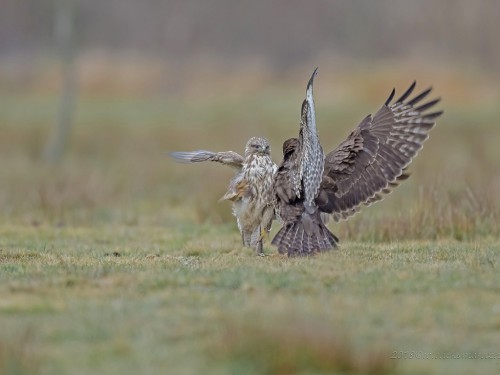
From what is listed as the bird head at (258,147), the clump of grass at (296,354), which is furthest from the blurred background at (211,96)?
the clump of grass at (296,354)

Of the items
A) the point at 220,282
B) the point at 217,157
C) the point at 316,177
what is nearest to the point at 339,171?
the point at 316,177

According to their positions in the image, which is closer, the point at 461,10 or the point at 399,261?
the point at 399,261

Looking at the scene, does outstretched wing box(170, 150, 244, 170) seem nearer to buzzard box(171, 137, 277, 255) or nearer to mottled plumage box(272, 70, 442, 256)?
buzzard box(171, 137, 277, 255)

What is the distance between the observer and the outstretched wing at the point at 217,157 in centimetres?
1178

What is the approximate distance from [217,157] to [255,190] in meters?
0.77

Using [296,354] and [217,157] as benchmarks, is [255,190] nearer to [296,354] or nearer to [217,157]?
[217,157]

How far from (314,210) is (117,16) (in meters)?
45.5

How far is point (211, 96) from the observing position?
4184 cm

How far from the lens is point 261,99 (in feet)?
130

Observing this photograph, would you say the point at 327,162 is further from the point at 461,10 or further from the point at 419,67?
the point at 461,10

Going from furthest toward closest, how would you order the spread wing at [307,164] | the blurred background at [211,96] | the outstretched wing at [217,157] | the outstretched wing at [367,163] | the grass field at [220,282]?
the blurred background at [211,96] < the outstretched wing at [217,157] < the outstretched wing at [367,163] < the spread wing at [307,164] < the grass field at [220,282]

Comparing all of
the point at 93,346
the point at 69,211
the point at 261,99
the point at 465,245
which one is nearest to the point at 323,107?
the point at 261,99

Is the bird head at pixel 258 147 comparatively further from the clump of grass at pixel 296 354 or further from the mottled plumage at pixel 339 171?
the clump of grass at pixel 296 354

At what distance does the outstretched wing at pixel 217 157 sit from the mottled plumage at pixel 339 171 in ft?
2.60
